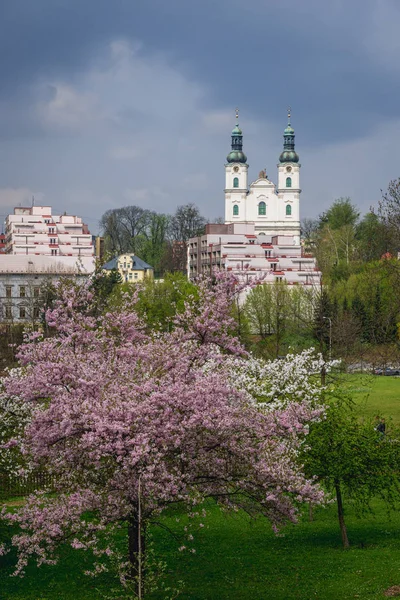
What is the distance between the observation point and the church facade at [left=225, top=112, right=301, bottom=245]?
175 metres

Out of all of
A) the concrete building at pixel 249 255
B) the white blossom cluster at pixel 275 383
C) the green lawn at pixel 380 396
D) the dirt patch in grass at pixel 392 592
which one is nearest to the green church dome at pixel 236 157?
the concrete building at pixel 249 255

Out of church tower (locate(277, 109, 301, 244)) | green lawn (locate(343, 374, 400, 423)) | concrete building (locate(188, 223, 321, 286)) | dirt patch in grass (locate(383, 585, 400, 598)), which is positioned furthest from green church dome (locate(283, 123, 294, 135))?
dirt patch in grass (locate(383, 585, 400, 598))

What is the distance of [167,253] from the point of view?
15800 cm

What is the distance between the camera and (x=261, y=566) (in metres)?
23.5

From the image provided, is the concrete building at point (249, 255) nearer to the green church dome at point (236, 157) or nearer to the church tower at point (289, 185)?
the church tower at point (289, 185)

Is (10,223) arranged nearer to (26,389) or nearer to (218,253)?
(218,253)

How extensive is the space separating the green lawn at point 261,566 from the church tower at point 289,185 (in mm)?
143248

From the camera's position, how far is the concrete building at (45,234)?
447 ft

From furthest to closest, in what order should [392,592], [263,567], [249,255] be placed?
[249,255]
[263,567]
[392,592]

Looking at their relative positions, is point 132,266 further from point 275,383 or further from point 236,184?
point 275,383

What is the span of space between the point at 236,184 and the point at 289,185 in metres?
10.4

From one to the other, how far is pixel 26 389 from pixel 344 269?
296 ft

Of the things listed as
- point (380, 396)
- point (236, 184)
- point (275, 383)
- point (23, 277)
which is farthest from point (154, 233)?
point (275, 383)

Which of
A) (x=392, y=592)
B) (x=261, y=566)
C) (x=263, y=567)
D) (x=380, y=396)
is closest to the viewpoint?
(x=392, y=592)
